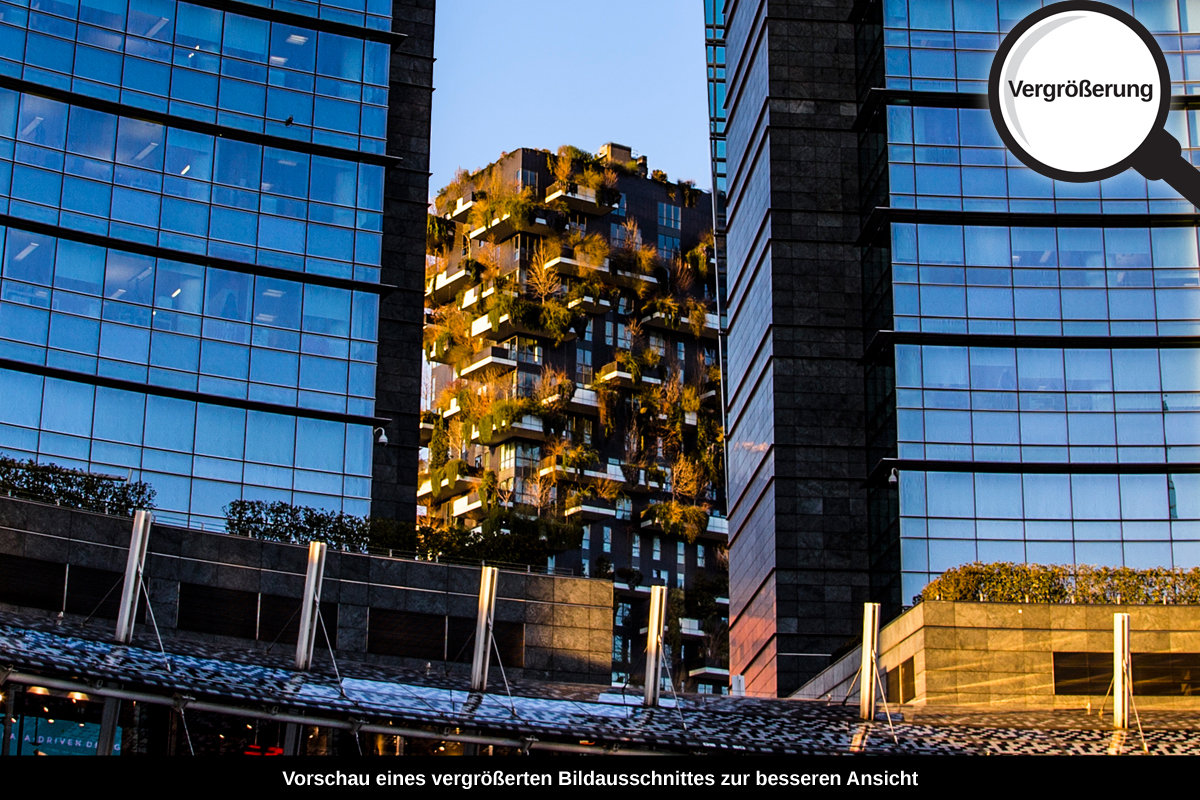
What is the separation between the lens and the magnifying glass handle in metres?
7.34

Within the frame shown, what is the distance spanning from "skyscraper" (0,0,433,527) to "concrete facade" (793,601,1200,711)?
74.5 feet

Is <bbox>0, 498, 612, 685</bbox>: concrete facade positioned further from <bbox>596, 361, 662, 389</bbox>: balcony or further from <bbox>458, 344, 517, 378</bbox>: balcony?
<bbox>596, 361, 662, 389</bbox>: balcony

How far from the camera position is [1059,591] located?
4762cm

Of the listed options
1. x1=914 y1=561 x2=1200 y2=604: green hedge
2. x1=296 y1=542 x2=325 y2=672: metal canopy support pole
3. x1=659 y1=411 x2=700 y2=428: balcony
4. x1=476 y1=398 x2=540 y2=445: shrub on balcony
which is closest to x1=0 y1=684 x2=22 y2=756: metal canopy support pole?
x1=296 y1=542 x2=325 y2=672: metal canopy support pole

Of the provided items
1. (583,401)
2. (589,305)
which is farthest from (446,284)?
(583,401)

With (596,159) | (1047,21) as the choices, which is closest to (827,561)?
(1047,21)

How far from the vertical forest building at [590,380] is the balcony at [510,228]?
0.16 meters

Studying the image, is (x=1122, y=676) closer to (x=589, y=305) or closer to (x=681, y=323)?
(x=589, y=305)

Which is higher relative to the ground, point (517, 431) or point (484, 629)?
point (517, 431)

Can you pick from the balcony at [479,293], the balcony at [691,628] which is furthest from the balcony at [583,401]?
the balcony at [691,628]

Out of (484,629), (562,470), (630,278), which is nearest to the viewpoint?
(484,629)

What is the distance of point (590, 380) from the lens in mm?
130875

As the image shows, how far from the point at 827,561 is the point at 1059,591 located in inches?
629

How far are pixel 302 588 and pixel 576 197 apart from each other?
3354 inches
